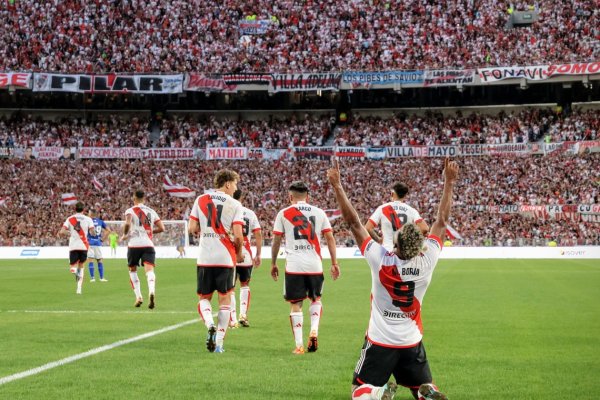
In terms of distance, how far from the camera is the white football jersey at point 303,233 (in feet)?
38.3

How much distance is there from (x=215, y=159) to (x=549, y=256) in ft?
84.3

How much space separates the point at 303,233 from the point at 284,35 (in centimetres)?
5407

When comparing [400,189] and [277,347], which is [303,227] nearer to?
[277,347]

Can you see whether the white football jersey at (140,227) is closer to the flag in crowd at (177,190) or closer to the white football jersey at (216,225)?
the white football jersey at (216,225)

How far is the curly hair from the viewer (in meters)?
6.25

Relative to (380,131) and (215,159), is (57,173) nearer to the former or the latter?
(215,159)

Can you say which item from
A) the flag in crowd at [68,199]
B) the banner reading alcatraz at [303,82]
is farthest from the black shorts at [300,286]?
the banner reading alcatraz at [303,82]

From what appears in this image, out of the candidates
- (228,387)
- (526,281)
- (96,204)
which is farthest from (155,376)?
(96,204)

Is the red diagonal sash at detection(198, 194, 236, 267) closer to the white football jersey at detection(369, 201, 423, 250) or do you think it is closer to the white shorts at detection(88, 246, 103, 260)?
the white football jersey at detection(369, 201, 423, 250)

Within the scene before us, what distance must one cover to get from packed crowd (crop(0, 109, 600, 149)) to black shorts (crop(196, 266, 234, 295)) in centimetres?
4999

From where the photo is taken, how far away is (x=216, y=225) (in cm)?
1132

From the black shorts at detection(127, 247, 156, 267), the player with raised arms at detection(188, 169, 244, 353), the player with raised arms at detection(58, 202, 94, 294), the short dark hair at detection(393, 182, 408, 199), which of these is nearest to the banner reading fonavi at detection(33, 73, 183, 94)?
the player with raised arms at detection(58, 202, 94, 294)

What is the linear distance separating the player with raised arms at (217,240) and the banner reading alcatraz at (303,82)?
5009 cm

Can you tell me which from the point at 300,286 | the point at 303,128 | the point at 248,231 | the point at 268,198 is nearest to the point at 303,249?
the point at 300,286
